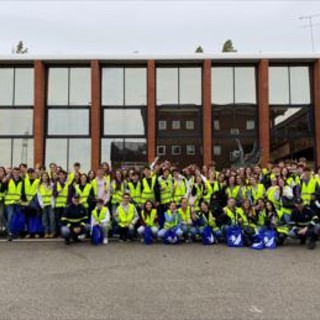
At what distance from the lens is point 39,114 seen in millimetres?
26125

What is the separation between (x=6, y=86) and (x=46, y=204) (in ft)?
52.8

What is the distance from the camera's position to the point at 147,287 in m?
7.35

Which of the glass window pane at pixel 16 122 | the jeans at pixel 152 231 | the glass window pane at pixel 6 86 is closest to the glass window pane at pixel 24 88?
the glass window pane at pixel 6 86

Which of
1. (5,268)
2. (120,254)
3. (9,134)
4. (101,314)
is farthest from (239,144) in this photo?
(101,314)

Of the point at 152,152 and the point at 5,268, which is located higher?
the point at 152,152

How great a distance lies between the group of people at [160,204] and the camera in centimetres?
Result: 1170

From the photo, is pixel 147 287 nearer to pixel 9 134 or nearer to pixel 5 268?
pixel 5 268

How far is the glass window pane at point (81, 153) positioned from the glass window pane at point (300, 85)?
463 inches

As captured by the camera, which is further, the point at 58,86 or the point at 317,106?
the point at 58,86

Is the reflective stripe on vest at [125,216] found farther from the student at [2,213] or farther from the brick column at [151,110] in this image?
the brick column at [151,110]

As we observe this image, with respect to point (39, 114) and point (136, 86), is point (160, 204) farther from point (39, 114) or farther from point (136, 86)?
point (39, 114)

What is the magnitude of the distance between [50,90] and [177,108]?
7265 mm

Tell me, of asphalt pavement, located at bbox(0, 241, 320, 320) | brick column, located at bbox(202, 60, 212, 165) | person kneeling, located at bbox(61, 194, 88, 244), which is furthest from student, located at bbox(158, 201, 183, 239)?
brick column, located at bbox(202, 60, 212, 165)

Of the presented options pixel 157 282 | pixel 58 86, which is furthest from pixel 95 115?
pixel 157 282
